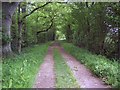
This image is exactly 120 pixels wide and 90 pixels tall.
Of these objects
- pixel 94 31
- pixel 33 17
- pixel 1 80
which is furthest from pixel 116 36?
pixel 33 17

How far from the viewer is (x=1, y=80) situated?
8.84 meters

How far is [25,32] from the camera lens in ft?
97.2

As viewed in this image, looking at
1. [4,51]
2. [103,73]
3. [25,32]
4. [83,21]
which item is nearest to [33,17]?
[25,32]

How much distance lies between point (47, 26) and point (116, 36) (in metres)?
31.7

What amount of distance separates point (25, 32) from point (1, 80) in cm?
2108

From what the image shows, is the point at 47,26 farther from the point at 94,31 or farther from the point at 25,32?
the point at 94,31

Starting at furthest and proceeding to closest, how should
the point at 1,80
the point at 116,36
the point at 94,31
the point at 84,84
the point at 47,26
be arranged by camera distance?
1. the point at 47,26
2. the point at 94,31
3. the point at 116,36
4. the point at 84,84
5. the point at 1,80

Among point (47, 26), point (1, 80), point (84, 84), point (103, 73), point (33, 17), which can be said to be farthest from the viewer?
point (47, 26)

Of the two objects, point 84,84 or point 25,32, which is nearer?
point 84,84

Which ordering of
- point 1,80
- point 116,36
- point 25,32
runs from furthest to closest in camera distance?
point 25,32
point 116,36
point 1,80

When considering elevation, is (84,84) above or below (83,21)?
below

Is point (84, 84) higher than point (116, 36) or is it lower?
lower

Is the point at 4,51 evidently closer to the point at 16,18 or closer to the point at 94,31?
the point at 16,18

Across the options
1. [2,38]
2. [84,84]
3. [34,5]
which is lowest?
[84,84]
